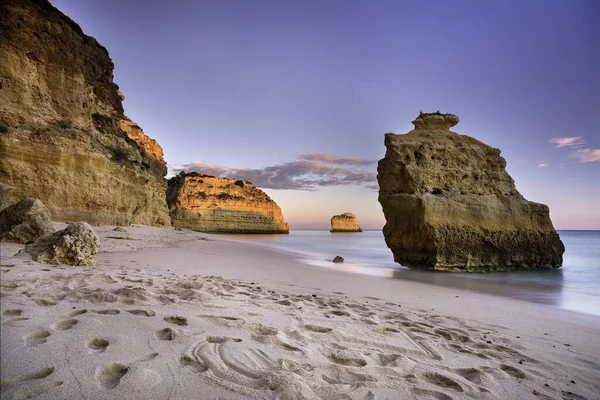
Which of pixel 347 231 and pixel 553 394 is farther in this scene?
pixel 347 231

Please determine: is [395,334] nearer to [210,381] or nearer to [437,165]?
[210,381]

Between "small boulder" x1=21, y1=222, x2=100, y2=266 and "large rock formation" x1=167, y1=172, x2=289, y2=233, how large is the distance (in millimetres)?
55152

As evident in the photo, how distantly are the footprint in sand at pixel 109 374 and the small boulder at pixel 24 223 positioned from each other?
542cm

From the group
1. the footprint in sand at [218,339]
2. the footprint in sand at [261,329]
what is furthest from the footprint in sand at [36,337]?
the footprint in sand at [261,329]

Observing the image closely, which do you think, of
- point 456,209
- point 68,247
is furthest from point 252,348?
point 456,209

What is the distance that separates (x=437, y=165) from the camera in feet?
32.4

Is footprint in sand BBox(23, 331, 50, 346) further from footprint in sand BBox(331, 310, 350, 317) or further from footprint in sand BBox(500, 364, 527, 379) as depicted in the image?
footprint in sand BBox(500, 364, 527, 379)

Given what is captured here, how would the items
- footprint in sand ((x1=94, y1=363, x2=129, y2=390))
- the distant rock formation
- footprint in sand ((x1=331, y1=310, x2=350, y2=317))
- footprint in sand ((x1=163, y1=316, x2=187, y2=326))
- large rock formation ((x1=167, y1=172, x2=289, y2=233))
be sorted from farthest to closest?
the distant rock formation, large rock formation ((x1=167, y1=172, x2=289, y2=233)), footprint in sand ((x1=331, y1=310, x2=350, y2=317)), footprint in sand ((x1=163, y1=316, x2=187, y2=326)), footprint in sand ((x1=94, y1=363, x2=129, y2=390))

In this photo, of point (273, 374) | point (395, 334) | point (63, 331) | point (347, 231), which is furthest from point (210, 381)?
point (347, 231)

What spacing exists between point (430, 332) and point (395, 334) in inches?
17.5

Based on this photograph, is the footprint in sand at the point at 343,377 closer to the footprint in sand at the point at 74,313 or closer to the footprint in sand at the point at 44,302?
the footprint in sand at the point at 74,313

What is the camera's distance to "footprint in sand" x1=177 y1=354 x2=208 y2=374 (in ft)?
5.41

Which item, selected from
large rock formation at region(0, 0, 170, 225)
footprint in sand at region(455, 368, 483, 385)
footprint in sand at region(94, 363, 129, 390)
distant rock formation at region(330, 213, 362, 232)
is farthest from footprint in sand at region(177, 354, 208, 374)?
distant rock formation at region(330, 213, 362, 232)

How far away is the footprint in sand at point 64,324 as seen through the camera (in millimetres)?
1978
